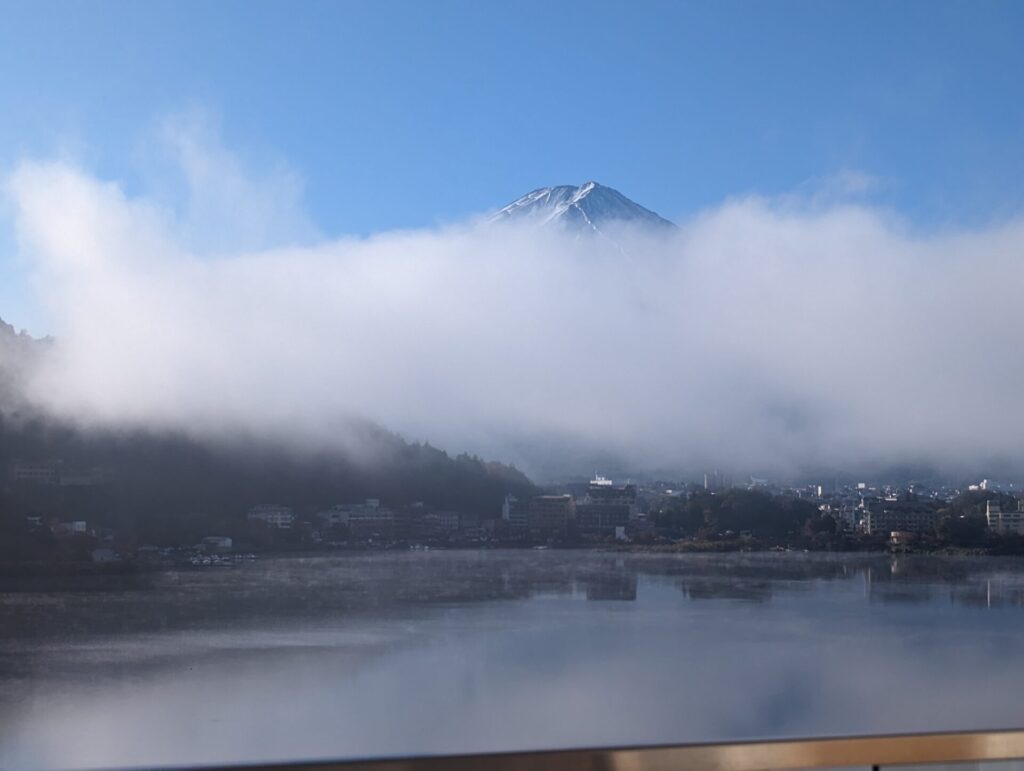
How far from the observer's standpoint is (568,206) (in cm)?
223

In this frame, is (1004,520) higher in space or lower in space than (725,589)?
higher

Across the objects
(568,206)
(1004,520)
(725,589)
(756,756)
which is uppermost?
(568,206)

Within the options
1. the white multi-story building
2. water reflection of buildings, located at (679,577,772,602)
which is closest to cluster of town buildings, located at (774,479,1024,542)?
the white multi-story building

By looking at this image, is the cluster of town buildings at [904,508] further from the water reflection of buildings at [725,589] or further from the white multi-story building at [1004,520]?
the water reflection of buildings at [725,589]

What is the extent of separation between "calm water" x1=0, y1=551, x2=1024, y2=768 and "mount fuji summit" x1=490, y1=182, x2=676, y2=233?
79cm

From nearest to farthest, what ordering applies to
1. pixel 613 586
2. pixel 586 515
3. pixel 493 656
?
pixel 493 656 → pixel 613 586 → pixel 586 515

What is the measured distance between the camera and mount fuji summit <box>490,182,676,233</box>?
2227 millimetres

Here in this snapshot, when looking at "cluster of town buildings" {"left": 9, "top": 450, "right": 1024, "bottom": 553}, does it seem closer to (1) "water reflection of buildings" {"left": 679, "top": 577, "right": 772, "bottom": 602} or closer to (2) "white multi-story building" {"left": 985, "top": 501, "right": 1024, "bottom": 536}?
(2) "white multi-story building" {"left": 985, "top": 501, "right": 1024, "bottom": 536}

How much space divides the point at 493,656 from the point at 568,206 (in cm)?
103

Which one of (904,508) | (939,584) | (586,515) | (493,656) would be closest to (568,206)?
(586,515)

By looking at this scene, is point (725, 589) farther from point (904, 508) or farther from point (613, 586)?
point (904, 508)

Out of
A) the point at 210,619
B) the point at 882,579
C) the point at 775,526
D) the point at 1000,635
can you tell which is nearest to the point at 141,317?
the point at 210,619

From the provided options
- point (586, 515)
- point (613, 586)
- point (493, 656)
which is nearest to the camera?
point (493, 656)

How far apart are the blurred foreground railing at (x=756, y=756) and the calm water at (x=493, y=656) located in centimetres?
16
